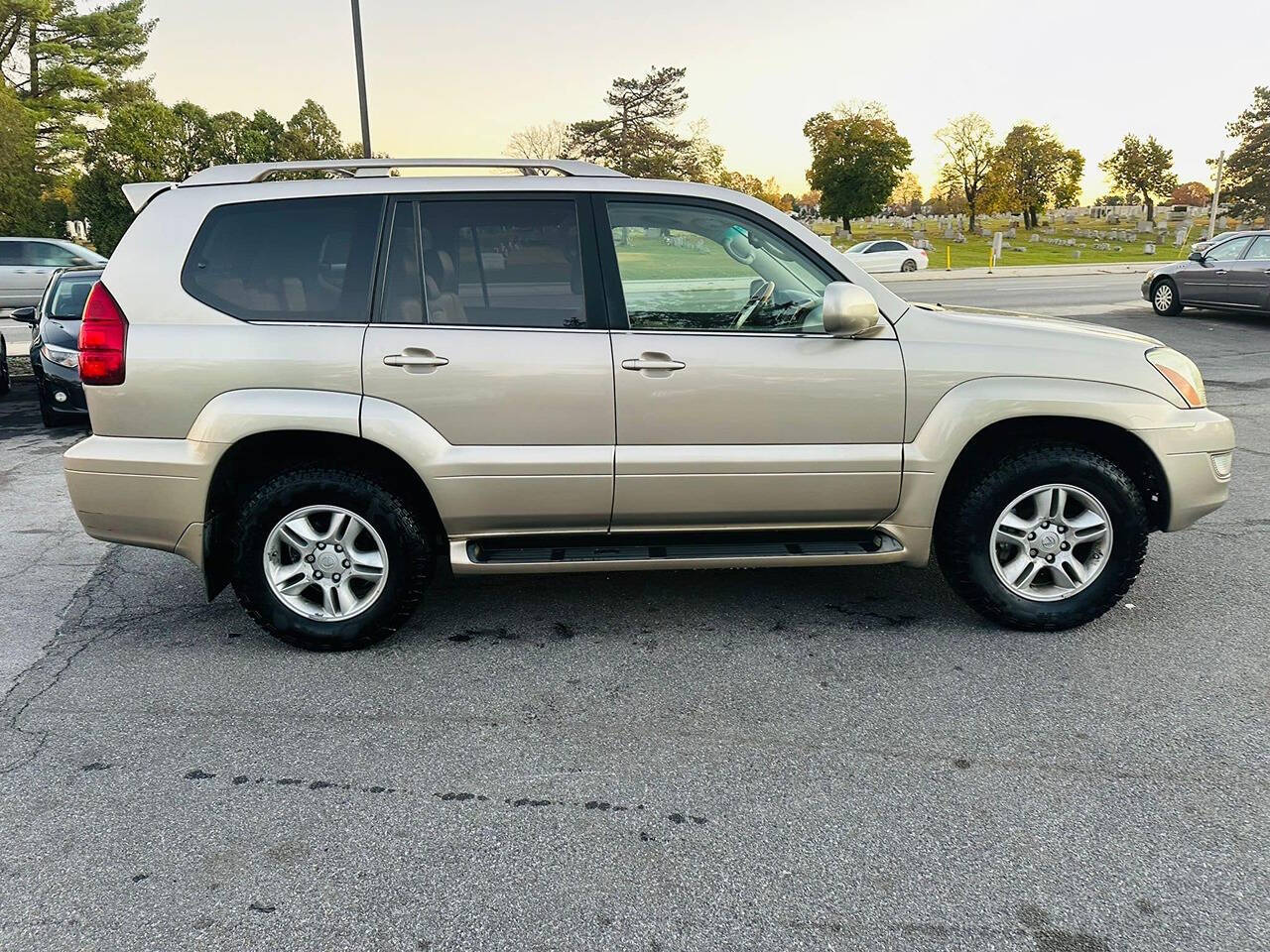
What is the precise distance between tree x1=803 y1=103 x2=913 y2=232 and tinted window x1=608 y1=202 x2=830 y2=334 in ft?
220

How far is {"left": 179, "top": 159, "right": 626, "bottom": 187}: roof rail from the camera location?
374 centimetres

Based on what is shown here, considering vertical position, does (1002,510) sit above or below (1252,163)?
below

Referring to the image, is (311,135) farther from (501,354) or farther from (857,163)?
(501,354)

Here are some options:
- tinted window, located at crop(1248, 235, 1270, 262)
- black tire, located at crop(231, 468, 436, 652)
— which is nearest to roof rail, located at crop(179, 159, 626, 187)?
black tire, located at crop(231, 468, 436, 652)

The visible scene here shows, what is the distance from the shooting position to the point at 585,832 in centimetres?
260

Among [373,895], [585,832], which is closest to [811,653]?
[585,832]

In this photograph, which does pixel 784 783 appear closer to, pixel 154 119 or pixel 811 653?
pixel 811 653

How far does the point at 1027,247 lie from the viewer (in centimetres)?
5359

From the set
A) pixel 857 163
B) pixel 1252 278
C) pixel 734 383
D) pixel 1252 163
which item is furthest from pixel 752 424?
pixel 1252 163

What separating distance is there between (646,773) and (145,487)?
2.28 meters

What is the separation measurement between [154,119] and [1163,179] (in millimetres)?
75569

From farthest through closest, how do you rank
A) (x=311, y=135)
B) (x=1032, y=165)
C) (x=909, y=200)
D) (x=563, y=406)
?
1. (x=909, y=200)
2. (x=1032, y=165)
3. (x=311, y=135)
4. (x=563, y=406)

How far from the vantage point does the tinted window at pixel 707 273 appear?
3645 mm

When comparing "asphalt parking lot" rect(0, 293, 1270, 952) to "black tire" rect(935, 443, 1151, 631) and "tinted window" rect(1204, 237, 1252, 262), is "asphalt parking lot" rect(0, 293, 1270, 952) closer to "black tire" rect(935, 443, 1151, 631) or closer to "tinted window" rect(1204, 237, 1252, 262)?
"black tire" rect(935, 443, 1151, 631)
